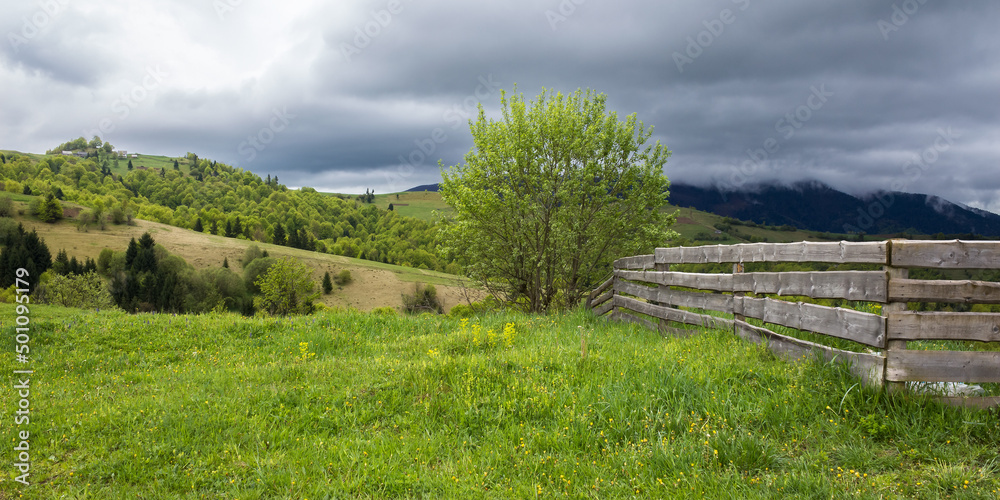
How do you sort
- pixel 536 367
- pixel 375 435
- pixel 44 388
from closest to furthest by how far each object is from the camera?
pixel 375 435 < pixel 536 367 < pixel 44 388

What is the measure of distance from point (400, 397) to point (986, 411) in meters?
6.29

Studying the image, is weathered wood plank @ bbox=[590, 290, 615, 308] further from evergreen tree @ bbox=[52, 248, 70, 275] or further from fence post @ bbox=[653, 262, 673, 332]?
evergreen tree @ bbox=[52, 248, 70, 275]

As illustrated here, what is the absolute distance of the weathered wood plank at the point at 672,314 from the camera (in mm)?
8201

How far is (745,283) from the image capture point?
7.51 m

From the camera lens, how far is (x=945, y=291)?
192 inches

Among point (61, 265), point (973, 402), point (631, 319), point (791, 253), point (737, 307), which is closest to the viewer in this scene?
point (973, 402)

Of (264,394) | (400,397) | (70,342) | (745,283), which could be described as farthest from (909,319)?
(70,342)

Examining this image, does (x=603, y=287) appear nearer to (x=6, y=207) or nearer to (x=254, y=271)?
(x=254, y=271)

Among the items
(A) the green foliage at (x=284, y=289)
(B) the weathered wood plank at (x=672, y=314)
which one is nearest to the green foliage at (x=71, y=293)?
(A) the green foliage at (x=284, y=289)

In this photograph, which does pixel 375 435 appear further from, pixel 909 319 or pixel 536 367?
pixel 909 319

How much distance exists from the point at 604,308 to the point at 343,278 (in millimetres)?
108680

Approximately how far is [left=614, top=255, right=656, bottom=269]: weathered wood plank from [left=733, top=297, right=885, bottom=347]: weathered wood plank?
3604 mm

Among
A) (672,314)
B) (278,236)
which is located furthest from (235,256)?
(672,314)

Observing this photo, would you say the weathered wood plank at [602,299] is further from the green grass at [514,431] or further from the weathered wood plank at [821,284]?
the weathered wood plank at [821,284]
